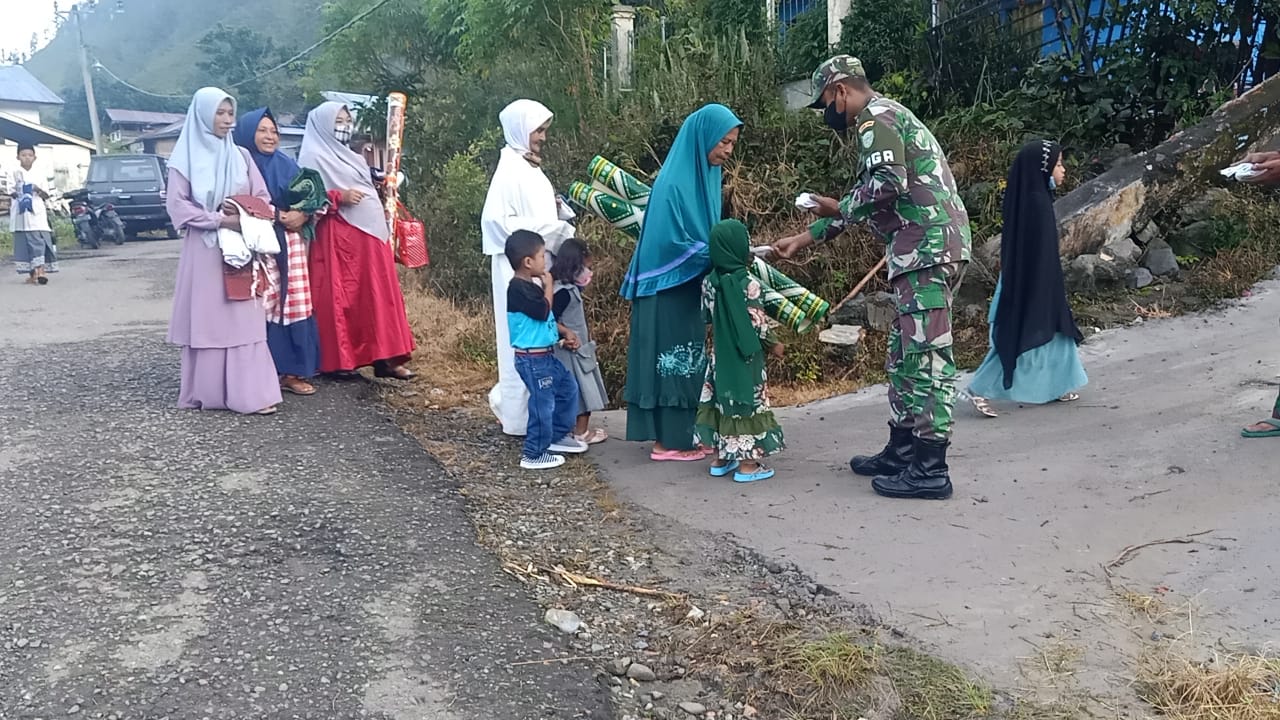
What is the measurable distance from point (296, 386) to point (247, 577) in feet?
9.07

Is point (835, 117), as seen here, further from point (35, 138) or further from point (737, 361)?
point (35, 138)

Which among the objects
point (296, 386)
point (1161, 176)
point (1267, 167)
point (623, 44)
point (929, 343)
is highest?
point (623, 44)

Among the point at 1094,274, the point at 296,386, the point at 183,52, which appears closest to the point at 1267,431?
the point at 1094,274

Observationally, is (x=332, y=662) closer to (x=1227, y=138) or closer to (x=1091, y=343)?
(x=1091, y=343)

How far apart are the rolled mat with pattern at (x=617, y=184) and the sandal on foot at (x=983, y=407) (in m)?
2.13

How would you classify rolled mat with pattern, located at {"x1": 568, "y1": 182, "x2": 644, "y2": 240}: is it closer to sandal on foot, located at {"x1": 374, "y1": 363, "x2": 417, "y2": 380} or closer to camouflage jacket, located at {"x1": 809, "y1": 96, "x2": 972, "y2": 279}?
camouflage jacket, located at {"x1": 809, "y1": 96, "x2": 972, "y2": 279}

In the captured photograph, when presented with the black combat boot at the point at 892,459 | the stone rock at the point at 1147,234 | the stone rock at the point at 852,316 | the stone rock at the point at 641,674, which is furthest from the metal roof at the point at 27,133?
the stone rock at the point at 641,674

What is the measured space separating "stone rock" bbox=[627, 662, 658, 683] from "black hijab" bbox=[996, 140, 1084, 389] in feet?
10.5

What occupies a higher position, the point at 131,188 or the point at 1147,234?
the point at 131,188

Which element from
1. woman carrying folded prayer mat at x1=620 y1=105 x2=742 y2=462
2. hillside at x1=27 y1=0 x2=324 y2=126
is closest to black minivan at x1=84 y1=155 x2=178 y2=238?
woman carrying folded prayer mat at x1=620 y1=105 x2=742 y2=462

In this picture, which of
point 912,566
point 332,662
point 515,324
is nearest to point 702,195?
point 515,324

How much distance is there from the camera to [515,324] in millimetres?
4734

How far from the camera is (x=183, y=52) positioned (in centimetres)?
7019

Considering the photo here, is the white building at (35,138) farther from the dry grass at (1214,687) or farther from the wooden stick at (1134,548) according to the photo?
the dry grass at (1214,687)
